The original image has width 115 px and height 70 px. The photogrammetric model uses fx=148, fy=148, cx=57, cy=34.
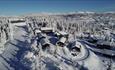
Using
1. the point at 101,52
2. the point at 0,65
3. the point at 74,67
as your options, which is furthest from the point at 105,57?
the point at 0,65

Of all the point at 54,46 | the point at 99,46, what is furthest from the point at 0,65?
the point at 99,46

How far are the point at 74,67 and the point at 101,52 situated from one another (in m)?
13.3

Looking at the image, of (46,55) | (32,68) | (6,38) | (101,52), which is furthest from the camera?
(6,38)

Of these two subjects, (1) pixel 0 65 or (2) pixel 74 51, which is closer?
(1) pixel 0 65

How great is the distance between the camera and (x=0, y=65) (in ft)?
91.9

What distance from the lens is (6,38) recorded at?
46094mm

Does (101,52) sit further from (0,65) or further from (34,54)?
(0,65)

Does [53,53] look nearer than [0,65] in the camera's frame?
No

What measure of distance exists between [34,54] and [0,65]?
21.8ft

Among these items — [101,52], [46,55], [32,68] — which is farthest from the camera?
[101,52]

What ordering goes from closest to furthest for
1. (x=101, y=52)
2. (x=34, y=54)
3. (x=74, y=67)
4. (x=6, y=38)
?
(x=74, y=67)
(x=34, y=54)
(x=101, y=52)
(x=6, y=38)

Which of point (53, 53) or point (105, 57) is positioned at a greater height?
point (53, 53)

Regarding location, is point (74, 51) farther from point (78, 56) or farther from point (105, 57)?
point (105, 57)

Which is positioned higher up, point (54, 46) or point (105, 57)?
point (54, 46)
